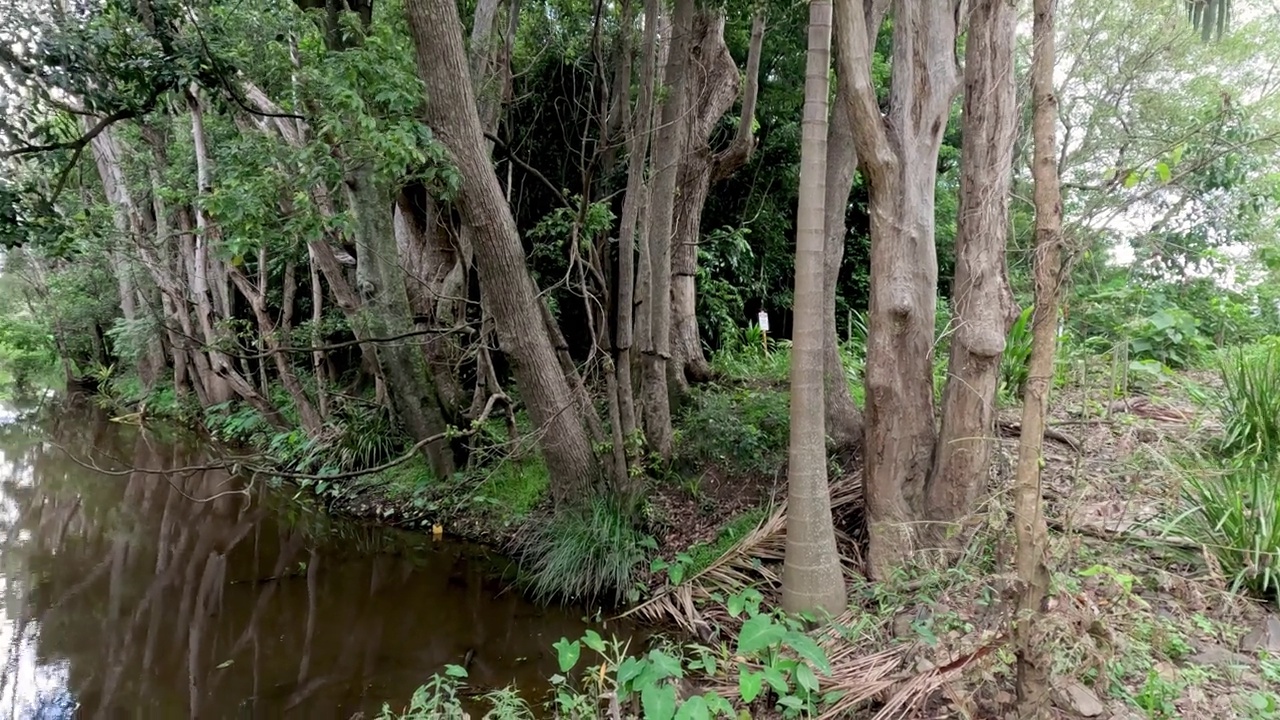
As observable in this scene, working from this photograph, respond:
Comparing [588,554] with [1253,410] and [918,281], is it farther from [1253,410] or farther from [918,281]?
[1253,410]

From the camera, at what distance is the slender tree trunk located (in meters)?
2.13

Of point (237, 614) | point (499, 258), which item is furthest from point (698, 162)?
point (237, 614)

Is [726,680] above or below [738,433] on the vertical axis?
below

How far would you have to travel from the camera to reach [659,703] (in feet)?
8.07

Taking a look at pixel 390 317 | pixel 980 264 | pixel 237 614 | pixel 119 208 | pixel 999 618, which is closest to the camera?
pixel 999 618

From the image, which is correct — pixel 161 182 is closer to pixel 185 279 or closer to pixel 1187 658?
pixel 185 279

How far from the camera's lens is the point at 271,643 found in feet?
14.9

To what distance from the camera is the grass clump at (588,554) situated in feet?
16.1

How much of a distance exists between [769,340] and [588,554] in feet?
14.2

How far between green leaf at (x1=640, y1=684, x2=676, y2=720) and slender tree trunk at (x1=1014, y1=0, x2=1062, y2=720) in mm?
1236

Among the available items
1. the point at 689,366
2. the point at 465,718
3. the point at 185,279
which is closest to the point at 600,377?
the point at 689,366

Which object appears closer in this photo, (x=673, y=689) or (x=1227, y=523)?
(x=673, y=689)

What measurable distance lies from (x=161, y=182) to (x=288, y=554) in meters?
7.16

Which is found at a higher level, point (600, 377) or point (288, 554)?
point (600, 377)
